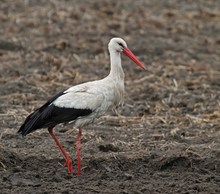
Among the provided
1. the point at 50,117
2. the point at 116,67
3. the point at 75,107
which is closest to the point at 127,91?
the point at 116,67

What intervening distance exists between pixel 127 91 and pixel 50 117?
4.95 m

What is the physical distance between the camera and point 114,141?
10.2 meters

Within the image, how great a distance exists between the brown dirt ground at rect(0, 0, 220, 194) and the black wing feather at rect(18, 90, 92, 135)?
515mm

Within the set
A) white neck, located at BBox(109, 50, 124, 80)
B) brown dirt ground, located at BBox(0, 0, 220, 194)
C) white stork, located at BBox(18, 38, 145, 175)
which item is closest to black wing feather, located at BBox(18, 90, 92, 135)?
white stork, located at BBox(18, 38, 145, 175)

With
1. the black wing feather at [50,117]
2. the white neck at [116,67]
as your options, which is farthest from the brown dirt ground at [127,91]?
the white neck at [116,67]

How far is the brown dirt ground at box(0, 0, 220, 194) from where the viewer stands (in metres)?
8.61

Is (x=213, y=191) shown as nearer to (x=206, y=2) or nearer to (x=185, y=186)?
(x=185, y=186)

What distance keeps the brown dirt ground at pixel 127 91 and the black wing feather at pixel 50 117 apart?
515 millimetres

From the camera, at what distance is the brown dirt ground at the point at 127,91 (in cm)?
861

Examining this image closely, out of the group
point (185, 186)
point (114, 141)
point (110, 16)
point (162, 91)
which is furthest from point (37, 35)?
point (185, 186)

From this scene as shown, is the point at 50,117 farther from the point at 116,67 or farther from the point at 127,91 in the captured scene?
the point at 127,91

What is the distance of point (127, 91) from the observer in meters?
13.5

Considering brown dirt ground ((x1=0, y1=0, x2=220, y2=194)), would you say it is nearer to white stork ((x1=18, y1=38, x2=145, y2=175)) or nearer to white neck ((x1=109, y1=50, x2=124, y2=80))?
white stork ((x1=18, y1=38, x2=145, y2=175))

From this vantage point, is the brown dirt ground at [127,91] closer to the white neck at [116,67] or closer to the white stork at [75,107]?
the white stork at [75,107]
